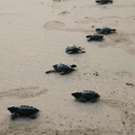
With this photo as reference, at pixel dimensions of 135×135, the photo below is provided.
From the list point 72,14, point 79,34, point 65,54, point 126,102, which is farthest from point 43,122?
point 72,14

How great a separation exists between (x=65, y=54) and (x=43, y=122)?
85.8 inches

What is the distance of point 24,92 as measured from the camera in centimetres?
570

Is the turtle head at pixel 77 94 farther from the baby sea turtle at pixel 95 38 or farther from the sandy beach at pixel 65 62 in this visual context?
the baby sea turtle at pixel 95 38

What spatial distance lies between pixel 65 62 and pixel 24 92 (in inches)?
45.8

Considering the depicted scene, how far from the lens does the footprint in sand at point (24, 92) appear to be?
221 inches

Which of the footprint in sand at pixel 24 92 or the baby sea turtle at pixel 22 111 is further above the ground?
the baby sea turtle at pixel 22 111

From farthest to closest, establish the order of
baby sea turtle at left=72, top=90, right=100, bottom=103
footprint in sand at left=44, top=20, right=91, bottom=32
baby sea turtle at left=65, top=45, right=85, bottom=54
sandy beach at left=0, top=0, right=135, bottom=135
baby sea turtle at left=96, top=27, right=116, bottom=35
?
footprint in sand at left=44, top=20, right=91, bottom=32, baby sea turtle at left=96, top=27, right=116, bottom=35, baby sea turtle at left=65, top=45, right=85, bottom=54, baby sea turtle at left=72, top=90, right=100, bottom=103, sandy beach at left=0, top=0, right=135, bottom=135

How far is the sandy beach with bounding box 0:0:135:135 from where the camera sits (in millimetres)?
4938

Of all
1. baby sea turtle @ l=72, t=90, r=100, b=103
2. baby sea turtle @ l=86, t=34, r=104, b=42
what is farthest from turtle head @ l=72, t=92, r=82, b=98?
baby sea turtle @ l=86, t=34, r=104, b=42

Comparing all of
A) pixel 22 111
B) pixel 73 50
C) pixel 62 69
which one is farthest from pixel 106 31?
pixel 22 111

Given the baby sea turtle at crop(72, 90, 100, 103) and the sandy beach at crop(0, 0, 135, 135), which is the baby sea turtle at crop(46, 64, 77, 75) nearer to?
the sandy beach at crop(0, 0, 135, 135)

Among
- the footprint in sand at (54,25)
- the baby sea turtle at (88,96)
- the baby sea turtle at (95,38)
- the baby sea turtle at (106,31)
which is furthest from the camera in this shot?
the footprint in sand at (54,25)

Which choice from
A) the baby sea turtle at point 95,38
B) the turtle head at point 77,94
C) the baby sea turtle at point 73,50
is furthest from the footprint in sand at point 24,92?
the baby sea turtle at point 95,38

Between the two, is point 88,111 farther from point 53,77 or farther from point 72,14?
point 72,14
